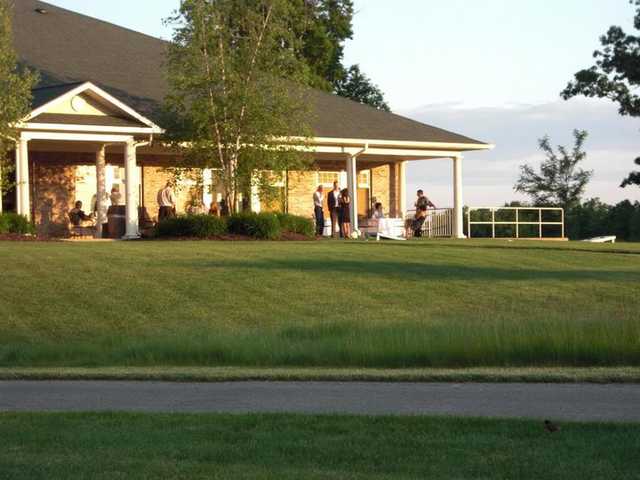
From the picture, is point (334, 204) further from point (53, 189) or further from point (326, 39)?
point (326, 39)

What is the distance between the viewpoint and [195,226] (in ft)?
90.2

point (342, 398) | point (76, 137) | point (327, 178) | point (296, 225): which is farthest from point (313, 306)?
point (327, 178)

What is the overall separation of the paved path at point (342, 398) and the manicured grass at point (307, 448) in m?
0.66

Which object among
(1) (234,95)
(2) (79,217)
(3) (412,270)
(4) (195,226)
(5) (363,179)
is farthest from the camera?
(5) (363,179)

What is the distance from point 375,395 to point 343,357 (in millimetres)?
2851

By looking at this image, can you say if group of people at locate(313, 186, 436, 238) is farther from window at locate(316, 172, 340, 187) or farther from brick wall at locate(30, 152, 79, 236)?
brick wall at locate(30, 152, 79, 236)

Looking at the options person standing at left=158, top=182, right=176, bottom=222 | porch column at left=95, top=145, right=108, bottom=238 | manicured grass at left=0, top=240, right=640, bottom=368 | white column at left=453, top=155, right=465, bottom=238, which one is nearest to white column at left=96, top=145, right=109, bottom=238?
porch column at left=95, top=145, right=108, bottom=238

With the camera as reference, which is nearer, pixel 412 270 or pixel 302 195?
pixel 412 270

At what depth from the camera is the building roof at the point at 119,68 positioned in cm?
3247

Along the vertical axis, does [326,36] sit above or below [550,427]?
above

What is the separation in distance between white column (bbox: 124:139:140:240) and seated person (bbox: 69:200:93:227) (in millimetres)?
1662

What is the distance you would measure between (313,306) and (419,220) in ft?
59.5

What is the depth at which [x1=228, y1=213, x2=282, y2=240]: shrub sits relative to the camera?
27.9 metres

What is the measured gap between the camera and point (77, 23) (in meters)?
37.4
